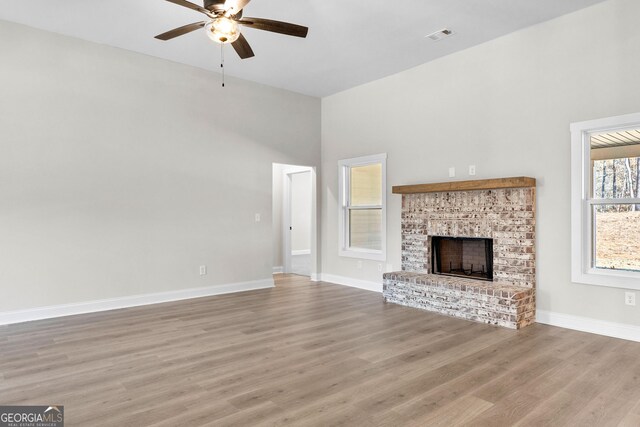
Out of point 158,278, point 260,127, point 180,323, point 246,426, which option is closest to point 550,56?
point 260,127

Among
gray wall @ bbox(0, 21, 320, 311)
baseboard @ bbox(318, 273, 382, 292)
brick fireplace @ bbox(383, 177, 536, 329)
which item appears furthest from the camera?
baseboard @ bbox(318, 273, 382, 292)

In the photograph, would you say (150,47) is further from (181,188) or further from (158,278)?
(158,278)

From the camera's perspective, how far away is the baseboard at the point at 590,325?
3.85 metres

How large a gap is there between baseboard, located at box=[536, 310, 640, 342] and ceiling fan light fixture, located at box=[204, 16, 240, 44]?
4.29 m

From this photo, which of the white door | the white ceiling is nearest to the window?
the white door

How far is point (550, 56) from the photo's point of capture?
175 inches

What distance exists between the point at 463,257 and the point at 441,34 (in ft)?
9.33

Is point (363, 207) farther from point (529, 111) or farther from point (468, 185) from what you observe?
point (529, 111)

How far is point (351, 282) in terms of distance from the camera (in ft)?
22.3

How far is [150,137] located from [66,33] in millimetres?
1498

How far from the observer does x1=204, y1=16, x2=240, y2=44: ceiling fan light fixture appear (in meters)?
3.21

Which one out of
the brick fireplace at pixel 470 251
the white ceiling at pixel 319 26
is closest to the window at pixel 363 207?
the brick fireplace at pixel 470 251

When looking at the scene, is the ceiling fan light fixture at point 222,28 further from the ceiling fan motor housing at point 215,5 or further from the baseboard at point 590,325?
the baseboard at point 590,325

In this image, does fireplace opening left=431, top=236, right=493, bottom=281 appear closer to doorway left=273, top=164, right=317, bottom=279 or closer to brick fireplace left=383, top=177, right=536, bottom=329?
brick fireplace left=383, top=177, right=536, bottom=329
